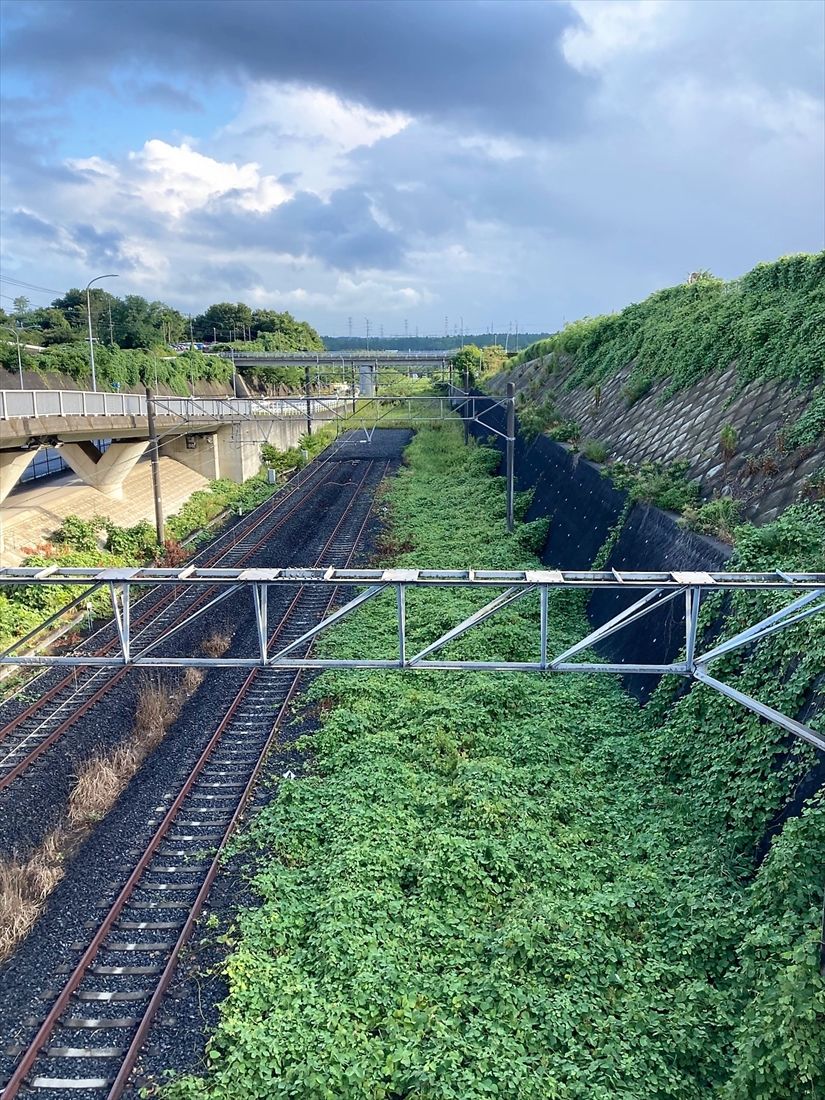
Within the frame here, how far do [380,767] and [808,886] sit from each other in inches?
242

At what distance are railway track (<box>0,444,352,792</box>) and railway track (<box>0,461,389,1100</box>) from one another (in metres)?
2.90

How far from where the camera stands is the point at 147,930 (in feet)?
29.6

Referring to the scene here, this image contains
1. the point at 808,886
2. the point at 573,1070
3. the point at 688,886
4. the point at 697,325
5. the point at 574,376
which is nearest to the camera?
the point at 573,1070

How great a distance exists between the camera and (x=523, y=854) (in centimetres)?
948

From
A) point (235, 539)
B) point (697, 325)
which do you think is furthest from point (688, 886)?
point (235, 539)

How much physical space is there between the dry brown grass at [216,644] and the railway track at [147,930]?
8.68 ft

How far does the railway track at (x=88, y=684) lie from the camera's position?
43.3ft

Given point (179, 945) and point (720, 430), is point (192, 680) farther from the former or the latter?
point (720, 430)

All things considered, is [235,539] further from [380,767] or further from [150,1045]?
[150,1045]

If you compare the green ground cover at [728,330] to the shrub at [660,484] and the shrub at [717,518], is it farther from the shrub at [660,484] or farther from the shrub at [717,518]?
the shrub at [717,518]

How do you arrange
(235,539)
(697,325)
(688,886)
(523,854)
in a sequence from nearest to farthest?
(688,886) → (523,854) → (697,325) → (235,539)

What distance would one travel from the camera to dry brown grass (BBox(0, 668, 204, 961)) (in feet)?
30.1

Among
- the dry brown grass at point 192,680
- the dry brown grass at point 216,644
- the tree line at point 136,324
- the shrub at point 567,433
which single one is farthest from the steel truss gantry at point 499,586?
the tree line at point 136,324

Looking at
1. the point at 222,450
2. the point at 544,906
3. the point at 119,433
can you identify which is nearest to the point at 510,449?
the point at 119,433
